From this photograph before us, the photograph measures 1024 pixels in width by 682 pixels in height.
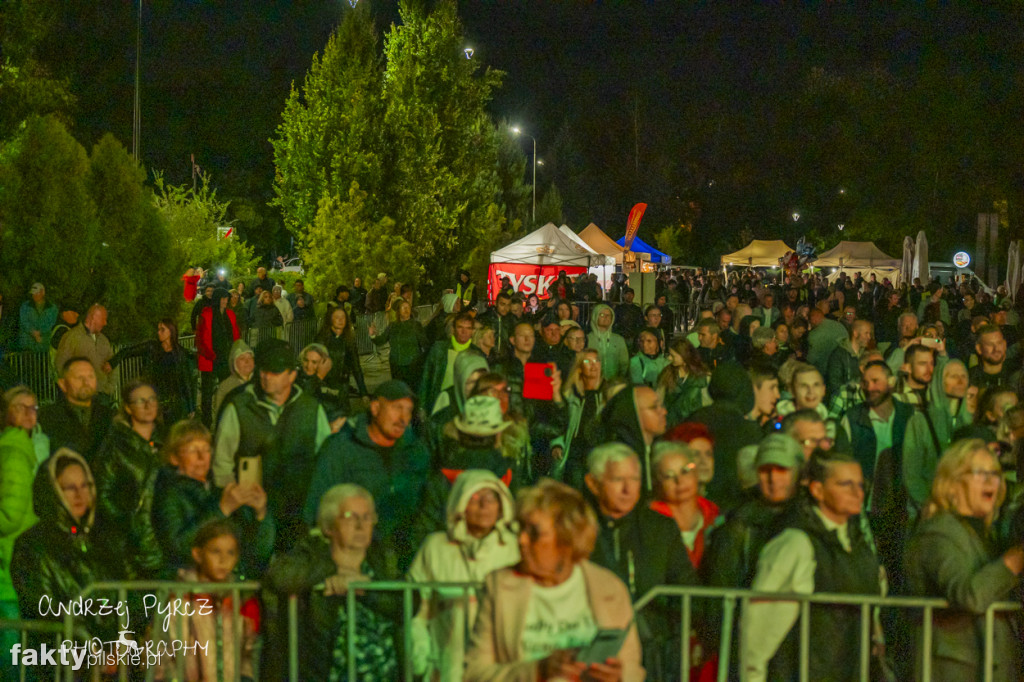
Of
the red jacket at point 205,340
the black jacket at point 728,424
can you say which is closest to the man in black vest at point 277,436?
the black jacket at point 728,424

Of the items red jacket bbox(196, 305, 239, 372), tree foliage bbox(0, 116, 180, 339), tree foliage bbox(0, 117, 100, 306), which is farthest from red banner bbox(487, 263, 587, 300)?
red jacket bbox(196, 305, 239, 372)

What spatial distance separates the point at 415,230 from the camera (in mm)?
33719

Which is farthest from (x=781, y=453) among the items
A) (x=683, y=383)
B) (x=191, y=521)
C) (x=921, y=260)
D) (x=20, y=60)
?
(x=921, y=260)

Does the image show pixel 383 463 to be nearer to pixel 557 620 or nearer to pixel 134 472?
pixel 134 472

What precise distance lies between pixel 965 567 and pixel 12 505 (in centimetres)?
405

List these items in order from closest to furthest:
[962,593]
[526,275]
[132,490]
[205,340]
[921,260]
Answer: [962,593] < [132,490] < [205,340] < [526,275] < [921,260]

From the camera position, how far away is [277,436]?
22.1ft

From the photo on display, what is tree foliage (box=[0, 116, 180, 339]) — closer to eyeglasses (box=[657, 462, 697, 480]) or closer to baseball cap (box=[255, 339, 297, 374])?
baseball cap (box=[255, 339, 297, 374])

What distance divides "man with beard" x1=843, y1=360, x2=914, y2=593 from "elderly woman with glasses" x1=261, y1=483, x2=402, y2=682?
11.2ft

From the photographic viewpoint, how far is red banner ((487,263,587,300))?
3369cm

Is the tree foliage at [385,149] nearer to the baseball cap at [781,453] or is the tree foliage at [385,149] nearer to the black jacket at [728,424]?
the black jacket at [728,424]

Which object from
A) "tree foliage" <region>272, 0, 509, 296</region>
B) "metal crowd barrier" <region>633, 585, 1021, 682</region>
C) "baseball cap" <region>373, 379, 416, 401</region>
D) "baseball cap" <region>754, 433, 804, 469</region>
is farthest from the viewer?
"tree foliage" <region>272, 0, 509, 296</region>

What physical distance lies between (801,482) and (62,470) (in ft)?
10.5

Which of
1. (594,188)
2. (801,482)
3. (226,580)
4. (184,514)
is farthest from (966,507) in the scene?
(594,188)
